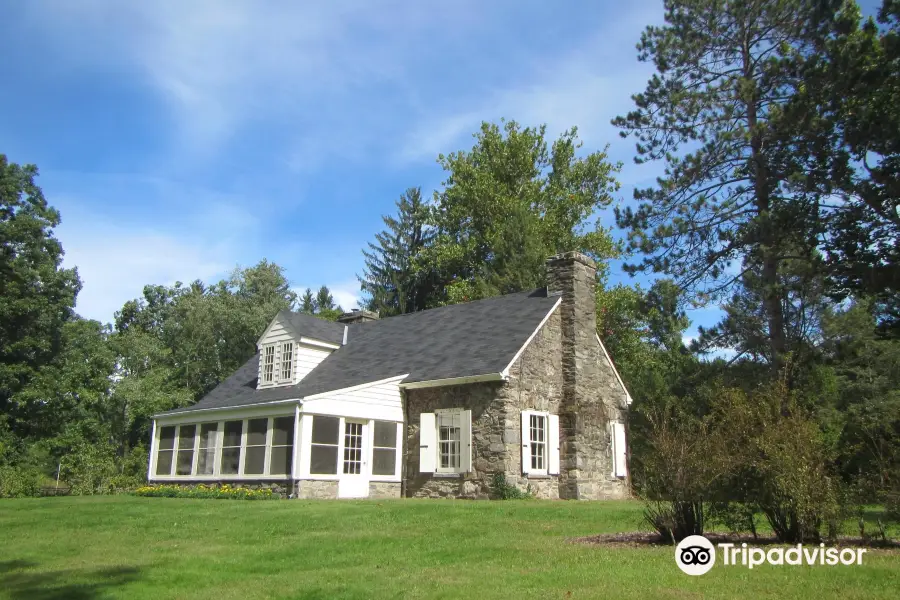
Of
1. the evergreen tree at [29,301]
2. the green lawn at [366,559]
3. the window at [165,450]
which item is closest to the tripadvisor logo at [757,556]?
the green lawn at [366,559]

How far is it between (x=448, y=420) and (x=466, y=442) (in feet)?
2.98

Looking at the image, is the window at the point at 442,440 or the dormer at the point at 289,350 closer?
the window at the point at 442,440

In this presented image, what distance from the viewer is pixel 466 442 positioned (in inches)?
716

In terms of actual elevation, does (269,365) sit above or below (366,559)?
above

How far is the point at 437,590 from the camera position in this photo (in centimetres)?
702

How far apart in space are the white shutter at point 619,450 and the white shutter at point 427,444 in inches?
205

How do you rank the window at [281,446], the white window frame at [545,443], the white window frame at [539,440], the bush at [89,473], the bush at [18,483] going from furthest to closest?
the bush at [89,473] → the bush at [18,483] → the white window frame at [539,440] → the window at [281,446] → the white window frame at [545,443]

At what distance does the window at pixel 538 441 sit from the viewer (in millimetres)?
18587

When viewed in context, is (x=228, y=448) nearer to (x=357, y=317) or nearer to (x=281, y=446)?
(x=281, y=446)

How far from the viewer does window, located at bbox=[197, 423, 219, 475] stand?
2075 centimetres

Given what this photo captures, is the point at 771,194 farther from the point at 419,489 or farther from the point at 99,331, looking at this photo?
the point at 99,331

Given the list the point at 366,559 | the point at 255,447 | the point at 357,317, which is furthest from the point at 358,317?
the point at 366,559

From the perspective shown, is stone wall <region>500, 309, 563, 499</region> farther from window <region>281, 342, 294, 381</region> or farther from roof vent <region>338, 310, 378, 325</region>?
roof vent <region>338, 310, 378, 325</region>

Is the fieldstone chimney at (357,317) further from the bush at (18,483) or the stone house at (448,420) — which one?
the bush at (18,483)
